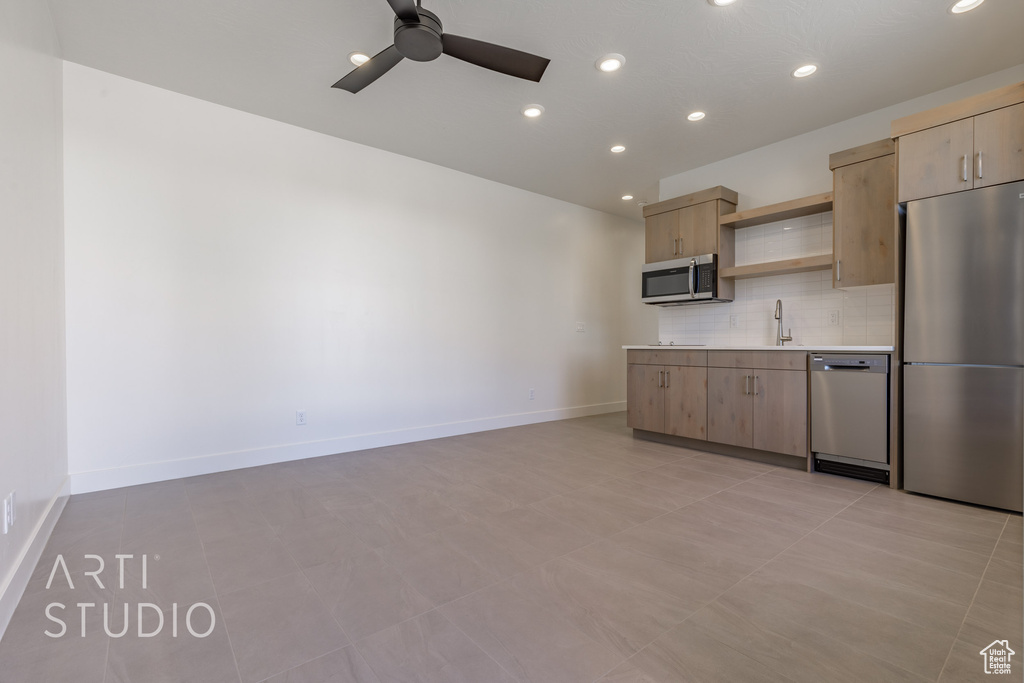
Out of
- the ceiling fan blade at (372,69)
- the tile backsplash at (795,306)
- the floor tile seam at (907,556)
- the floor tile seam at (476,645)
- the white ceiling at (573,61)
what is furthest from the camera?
the tile backsplash at (795,306)

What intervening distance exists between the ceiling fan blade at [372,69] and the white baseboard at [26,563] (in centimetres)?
254

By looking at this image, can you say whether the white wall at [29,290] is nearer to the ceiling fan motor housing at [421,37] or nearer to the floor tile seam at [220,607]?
the floor tile seam at [220,607]

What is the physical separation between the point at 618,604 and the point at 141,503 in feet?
8.97

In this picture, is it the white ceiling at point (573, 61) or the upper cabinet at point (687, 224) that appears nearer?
the white ceiling at point (573, 61)

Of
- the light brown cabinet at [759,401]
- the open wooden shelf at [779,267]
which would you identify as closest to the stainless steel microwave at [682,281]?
the open wooden shelf at [779,267]

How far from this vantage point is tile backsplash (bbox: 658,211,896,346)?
3475mm

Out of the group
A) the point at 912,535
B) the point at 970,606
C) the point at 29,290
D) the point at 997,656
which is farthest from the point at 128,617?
the point at 912,535

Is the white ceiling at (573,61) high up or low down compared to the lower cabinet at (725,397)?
up

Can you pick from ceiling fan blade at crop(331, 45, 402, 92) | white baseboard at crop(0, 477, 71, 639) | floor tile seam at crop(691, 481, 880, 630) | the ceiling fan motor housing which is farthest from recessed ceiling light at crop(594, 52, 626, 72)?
white baseboard at crop(0, 477, 71, 639)

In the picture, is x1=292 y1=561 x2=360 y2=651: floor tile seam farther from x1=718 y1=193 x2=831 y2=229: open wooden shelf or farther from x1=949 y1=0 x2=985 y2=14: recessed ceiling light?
x1=718 y1=193 x2=831 y2=229: open wooden shelf

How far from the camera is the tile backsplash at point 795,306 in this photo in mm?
3475

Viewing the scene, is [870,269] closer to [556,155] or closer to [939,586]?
[939,586]

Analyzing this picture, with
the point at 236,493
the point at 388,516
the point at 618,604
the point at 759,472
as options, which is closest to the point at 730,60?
the point at 759,472

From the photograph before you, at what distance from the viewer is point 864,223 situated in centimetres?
326
